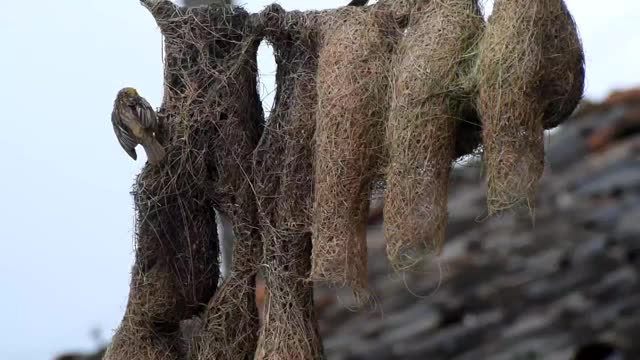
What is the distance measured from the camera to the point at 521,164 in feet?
8.12

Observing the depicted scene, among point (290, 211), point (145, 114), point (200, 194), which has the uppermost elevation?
point (145, 114)

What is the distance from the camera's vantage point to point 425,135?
2.56 meters

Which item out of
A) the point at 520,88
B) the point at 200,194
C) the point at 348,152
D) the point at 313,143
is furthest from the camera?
the point at 200,194

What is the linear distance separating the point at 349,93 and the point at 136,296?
0.67 meters

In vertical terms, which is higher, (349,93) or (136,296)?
(349,93)

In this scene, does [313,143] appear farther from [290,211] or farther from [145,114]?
[145,114]

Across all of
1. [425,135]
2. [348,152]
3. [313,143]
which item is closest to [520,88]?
[425,135]

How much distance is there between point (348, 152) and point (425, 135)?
0.18m

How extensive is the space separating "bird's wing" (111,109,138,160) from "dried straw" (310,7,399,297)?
38cm

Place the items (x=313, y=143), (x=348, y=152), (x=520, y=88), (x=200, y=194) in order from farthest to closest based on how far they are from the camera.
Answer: (x=200, y=194), (x=313, y=143), (x=348, y=152), (x=520, y=88)

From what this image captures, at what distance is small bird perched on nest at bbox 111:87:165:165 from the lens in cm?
281

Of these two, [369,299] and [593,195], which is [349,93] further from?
[593,195]

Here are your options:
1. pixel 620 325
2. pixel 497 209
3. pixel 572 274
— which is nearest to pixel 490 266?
pixel 572 274

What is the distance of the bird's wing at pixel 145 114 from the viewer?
112 inches
